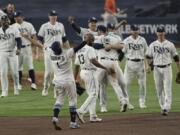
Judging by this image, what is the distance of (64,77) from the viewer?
613 inches

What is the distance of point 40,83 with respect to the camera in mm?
25031

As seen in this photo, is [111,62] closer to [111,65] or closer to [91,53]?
[111,65]

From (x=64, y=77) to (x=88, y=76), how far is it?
107 cm

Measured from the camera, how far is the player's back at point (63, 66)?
15469mm

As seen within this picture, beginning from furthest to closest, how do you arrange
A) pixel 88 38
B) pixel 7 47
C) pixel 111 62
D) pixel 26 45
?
pixel 26 45 < pixel 7 47 < pixel 111 62 < pixel 88 38

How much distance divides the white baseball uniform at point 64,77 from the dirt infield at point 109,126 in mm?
707

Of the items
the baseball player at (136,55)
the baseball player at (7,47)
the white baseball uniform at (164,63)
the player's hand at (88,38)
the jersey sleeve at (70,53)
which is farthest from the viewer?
the baseball player at (7,47)

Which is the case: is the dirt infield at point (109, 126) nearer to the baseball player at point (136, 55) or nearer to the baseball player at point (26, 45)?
the baseball player at point (136, 55)

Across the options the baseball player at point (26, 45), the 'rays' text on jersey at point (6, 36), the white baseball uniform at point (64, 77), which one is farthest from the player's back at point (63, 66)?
the baseball player at point (26, 45)

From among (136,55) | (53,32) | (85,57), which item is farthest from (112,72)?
(53,32)

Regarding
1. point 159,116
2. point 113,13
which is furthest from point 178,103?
point 113,13

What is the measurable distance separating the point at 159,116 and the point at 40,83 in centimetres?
803

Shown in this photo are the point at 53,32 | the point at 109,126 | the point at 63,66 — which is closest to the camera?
the point at 63,66

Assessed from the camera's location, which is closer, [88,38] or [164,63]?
[88,38]
